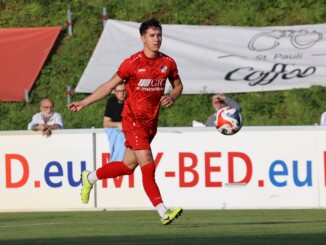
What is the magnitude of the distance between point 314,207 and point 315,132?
1.14 meters

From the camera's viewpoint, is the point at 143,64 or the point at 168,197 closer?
the point at 143,64

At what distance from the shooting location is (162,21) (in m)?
27.3

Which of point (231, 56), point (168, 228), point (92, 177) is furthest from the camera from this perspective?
point (231, 56)

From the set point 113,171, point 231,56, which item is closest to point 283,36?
point 231,56

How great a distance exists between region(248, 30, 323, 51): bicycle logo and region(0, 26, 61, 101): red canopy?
4.76m

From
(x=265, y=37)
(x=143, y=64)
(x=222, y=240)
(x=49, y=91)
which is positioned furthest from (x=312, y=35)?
(x=222, y=240)

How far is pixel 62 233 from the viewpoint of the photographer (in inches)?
504

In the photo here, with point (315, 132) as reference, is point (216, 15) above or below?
above

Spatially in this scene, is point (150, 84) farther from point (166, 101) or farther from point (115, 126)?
point (115, 126)

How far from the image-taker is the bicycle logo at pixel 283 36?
2452cm

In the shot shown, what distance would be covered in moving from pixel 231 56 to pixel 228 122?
384 inches

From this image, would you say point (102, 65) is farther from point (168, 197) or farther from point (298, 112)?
point (168, 197)

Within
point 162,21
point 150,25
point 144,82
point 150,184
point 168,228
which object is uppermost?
point 162,21

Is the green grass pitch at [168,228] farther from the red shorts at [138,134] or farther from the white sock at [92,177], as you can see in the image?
→ the red shorts at [138,134]
